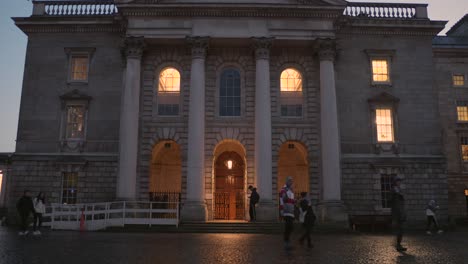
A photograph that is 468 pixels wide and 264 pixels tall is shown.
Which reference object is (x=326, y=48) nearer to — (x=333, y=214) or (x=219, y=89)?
(x=219, y=89)

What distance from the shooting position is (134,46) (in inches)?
1064

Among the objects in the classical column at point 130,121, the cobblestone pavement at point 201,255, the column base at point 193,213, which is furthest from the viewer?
the classical column at point 130,121

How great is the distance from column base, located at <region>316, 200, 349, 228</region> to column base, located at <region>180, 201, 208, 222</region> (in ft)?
21.5

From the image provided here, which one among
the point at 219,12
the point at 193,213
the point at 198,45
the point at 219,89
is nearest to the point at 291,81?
the point at 219,89

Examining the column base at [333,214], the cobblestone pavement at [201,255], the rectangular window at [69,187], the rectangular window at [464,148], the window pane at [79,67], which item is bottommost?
the cobblestone pavement at [201,255]

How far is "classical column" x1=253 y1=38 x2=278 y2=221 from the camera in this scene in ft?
81.1

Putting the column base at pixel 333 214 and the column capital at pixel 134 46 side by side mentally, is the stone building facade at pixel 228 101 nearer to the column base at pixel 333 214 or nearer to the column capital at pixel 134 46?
the column capital at pixel 134 46

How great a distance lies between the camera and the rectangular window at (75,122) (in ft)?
91.9

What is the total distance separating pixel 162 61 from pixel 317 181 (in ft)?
41.0

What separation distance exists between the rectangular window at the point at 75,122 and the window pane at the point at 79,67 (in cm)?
209

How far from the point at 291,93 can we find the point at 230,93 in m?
3.96

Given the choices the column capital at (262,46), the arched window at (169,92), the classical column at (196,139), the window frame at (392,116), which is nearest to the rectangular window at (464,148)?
the window frame at (392,116)

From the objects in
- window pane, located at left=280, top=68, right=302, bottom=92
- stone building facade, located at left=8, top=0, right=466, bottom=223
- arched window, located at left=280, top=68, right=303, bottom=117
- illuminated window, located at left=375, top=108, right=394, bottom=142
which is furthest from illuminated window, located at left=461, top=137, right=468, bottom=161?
window pane, located at left=280, top=68, right=302, bottom=92

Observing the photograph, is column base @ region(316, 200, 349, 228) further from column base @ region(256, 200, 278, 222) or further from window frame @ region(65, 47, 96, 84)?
window frame @ region(65, 47, 96, 84)
